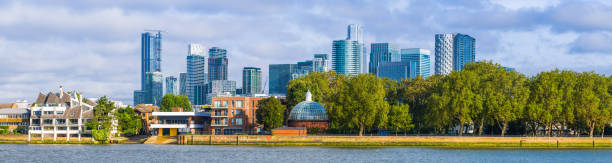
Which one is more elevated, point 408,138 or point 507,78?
point 507,78

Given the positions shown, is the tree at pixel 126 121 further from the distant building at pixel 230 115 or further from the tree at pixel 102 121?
the distant building at pixel 230 115

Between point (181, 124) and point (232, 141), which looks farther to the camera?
point (181, 124)

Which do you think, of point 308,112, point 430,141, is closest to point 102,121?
point 308,112

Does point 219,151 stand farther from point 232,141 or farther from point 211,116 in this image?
point 211,116

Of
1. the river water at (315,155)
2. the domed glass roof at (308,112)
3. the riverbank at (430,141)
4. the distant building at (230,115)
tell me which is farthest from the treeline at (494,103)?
the distant building at (230,115)

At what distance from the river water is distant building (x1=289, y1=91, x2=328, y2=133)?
25014 millimetres

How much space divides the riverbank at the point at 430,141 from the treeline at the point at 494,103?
11.0 feet

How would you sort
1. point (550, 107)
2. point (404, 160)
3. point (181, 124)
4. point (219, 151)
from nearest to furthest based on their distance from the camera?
1. point (404, 160)
2. point (219, 151)
3. point (550, 107)
4. point (181, 124)

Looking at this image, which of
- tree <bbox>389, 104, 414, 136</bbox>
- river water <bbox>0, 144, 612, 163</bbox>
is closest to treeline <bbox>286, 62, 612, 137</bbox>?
tree <bbox>389, 104, 414, 136</bbox>

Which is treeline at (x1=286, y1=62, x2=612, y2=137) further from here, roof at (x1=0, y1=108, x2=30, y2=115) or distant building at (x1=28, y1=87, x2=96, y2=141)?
roof at (x1=0, y1=108, x2=30, y2=115)

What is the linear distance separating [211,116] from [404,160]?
236 ft

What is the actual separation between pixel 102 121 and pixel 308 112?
39035 mm

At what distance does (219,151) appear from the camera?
113312mm

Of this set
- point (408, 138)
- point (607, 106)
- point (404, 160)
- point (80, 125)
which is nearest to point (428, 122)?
point (408, 138)
